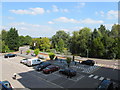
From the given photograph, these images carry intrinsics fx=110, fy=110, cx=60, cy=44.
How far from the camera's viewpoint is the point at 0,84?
12125mm

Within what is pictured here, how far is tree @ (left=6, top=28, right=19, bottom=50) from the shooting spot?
4609 cm

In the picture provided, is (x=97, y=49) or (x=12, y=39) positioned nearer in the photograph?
(x=97, y=49)

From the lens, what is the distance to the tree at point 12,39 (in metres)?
46.1

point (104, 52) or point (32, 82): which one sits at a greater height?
point (104, 52)

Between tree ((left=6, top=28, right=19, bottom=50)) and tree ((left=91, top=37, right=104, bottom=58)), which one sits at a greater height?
tree ((left=6, top=28, right=19, bottom=50))

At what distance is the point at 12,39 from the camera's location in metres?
46.3

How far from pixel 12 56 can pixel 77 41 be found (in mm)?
22866

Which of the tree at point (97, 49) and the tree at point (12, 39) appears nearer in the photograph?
the tree at point (97, 49)

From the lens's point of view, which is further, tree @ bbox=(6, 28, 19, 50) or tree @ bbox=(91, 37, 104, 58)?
tree @ bbox=(6, 28, 19, 50)

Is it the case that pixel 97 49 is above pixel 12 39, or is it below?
below

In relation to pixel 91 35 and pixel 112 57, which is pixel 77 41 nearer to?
pixel 91 35

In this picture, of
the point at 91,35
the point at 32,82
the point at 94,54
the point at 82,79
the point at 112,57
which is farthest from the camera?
the point at 91,35

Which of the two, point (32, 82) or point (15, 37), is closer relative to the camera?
point (32, 82)

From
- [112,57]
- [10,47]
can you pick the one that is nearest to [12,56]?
[10,47]
